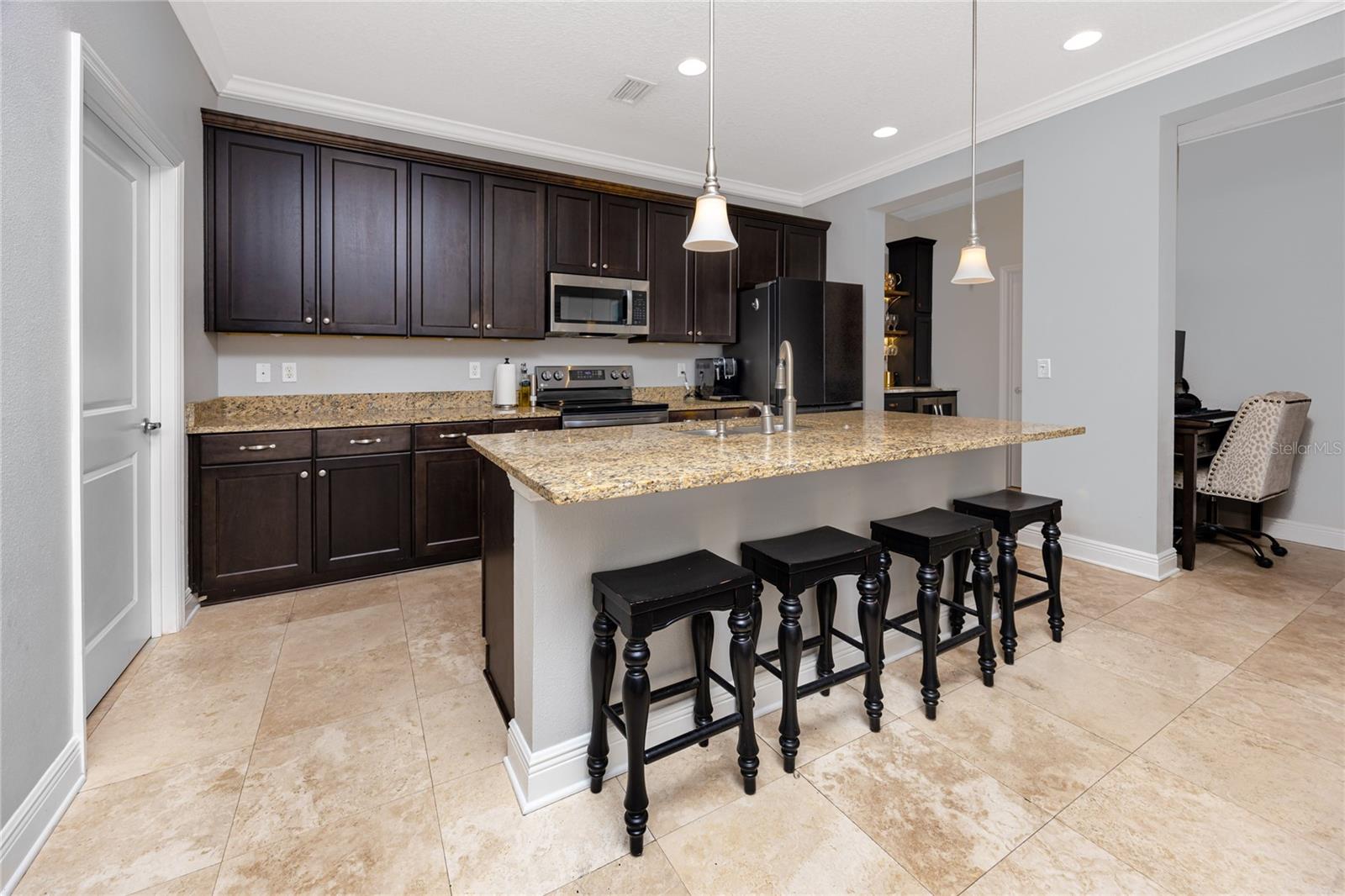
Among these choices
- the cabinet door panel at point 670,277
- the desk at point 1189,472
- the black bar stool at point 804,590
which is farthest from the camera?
the cabinet door panel at point 670,277

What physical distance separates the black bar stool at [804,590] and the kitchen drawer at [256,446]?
2350 millimetres

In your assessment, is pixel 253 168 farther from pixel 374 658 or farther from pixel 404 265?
pixel 374 658

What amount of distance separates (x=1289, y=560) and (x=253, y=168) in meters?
6.01

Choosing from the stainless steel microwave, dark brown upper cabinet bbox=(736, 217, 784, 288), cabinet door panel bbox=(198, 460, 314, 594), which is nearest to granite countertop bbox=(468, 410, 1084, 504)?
cabinet door panel bbox=(198, 460, 314, 594)

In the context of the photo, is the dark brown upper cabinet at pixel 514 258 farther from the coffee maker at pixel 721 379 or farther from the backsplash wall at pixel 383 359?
the coffee maker at pixel 721 379

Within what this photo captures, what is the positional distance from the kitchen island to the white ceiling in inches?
72.9

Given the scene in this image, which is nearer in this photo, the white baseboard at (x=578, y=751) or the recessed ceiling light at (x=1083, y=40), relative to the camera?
the white baseboard at (x=578, y=751)

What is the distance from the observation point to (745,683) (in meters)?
1.51

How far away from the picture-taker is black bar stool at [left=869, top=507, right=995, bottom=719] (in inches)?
75.4

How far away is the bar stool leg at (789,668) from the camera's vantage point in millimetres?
1598

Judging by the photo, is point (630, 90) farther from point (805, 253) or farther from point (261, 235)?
point (805, 253)

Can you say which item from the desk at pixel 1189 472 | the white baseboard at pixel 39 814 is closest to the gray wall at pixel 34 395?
the white baseboard at pixel 39 814

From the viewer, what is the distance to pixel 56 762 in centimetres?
150

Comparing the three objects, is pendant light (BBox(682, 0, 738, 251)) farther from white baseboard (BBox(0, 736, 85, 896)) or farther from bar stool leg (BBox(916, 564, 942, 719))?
white baseboard (BBox(0, 736, 85, 896))
